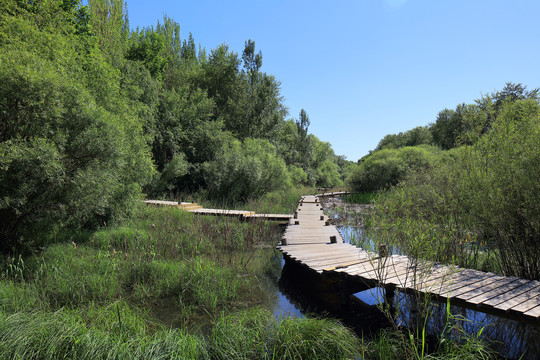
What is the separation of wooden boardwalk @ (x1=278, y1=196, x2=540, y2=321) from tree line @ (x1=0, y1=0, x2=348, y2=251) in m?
4.53

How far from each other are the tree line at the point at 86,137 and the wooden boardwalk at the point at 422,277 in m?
4.53

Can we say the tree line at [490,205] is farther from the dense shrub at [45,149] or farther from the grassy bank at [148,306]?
the dense shrub at [45,149]

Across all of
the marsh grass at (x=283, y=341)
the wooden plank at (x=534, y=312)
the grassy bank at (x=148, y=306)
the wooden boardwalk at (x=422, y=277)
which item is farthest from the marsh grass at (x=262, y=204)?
the wooden plank at (x=534, y=312)

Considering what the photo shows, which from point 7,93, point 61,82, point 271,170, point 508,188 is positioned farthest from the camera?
point 271,170

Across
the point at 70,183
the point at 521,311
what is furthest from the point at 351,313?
the point at 70,183

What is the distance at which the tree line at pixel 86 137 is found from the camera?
497cm

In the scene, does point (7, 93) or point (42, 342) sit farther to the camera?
point (7, 93)

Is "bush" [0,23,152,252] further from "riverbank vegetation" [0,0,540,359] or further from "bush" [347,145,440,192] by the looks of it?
"bush" [347,145,440,192]

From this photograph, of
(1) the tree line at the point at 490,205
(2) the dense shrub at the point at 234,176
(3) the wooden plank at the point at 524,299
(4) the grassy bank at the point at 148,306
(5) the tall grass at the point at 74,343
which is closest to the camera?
(5) the tall grass at the point at 74,343

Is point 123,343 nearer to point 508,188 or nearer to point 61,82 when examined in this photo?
point 61,82

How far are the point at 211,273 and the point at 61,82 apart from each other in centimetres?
430

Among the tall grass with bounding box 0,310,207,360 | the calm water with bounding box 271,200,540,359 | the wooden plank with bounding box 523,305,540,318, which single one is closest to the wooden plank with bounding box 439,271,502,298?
the calm water with bounding box 271,200,540,359

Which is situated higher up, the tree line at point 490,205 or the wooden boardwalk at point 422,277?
the tree line at point 490,205

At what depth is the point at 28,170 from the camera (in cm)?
478
